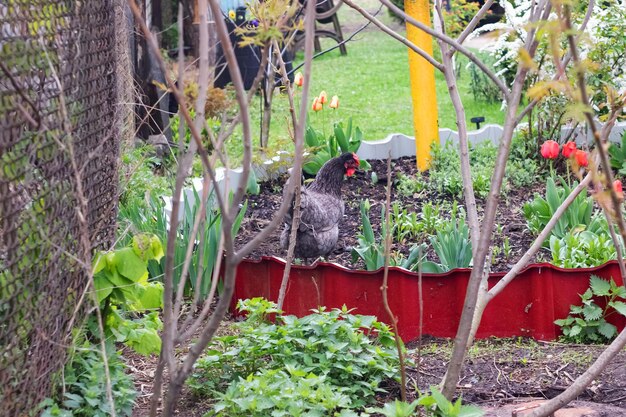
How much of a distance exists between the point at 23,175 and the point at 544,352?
7.99 feet

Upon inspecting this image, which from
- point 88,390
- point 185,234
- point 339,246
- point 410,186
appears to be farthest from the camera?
point 410,186

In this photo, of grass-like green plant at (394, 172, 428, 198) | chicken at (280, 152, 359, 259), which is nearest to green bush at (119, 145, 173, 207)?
chicken at (280, 152, 359, 259)

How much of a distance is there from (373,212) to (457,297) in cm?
185

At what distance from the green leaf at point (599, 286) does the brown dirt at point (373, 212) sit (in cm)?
74

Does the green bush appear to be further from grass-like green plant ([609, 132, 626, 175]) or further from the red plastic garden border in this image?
grass-like green plant ([609, 132, 626, 175])

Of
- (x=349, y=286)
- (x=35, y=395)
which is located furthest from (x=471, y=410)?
(x=349, y=286)

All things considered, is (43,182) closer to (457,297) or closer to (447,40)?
(447,40)

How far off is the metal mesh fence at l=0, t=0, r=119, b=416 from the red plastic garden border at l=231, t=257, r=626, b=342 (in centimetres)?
136

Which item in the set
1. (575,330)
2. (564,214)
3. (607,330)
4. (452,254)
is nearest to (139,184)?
(452,254)

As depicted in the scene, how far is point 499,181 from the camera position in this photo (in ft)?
8.16

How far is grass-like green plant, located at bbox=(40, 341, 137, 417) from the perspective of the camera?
2.69m

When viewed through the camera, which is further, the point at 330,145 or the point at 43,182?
the point at 330,145

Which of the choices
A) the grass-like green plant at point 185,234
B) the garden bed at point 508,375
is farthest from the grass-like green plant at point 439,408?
the grass-like green plant at point 185,234

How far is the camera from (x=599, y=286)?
3855mm
